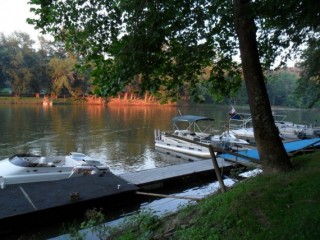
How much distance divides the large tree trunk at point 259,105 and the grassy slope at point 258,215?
35cm

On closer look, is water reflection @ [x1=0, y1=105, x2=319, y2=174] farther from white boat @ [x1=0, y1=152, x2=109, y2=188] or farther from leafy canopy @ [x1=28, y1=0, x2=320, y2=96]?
leafy canopy @ [x1=28, y1=0, x2=320, y2=96]

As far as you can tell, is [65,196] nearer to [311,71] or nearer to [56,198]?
[56,198]

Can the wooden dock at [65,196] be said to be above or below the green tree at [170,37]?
below

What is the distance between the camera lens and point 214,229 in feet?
17.4

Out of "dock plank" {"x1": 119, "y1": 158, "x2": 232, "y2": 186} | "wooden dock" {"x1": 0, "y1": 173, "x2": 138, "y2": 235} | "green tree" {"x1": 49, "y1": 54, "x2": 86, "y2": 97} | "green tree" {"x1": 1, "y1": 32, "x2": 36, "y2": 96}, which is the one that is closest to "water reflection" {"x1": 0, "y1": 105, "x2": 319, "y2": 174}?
"dock plank" {"x1": 119, "y1": 158, "x2": 232, "y2": 186}

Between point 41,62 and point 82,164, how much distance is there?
79.0 metres

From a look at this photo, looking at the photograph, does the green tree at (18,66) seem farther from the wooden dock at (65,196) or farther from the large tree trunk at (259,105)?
the large tree trunk at (259,105)

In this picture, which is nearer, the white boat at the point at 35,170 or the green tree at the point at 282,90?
the white boat at the point at 35,170

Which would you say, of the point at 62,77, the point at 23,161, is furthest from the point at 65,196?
the point at 62,77

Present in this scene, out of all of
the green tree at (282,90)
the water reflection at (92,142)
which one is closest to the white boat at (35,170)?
the water reflection at (92,142)

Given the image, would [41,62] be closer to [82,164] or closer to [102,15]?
[82,164]

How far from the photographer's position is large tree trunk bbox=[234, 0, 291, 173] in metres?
6.64

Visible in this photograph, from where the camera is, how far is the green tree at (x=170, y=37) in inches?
259

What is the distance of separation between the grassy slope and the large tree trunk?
0.35m
